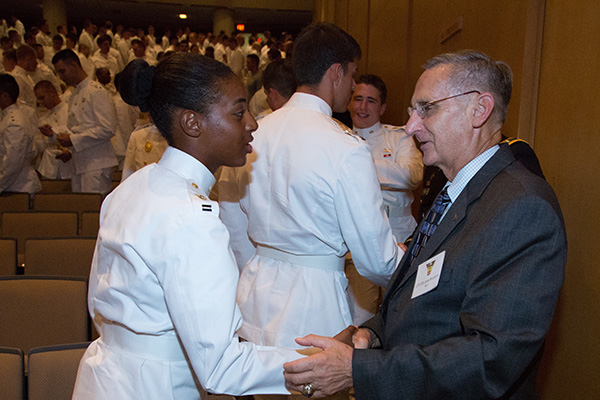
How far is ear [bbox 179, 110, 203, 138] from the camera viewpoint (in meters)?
1.35

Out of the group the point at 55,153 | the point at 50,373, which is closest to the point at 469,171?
the point at 50,373

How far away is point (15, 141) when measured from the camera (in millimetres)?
5391

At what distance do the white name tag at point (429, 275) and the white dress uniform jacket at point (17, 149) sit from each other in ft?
16.9

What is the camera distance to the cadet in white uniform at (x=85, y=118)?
209 inches

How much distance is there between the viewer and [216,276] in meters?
1.14

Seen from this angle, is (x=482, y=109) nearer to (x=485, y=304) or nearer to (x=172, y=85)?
(x=485, y=304)

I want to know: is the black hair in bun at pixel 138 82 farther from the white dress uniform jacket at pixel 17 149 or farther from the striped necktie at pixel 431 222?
the white dress uniform jacket at pixel 17 149

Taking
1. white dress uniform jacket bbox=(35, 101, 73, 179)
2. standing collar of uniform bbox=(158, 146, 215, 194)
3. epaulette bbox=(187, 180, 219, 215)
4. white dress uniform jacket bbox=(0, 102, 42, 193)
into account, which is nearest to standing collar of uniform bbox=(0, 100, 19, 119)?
white dress uniform jacket bbox=(0, 102, 42, 193)

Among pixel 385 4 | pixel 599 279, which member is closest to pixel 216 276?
pixel 599 279

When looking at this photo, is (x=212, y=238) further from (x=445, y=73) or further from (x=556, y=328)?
(x=556, y=328)

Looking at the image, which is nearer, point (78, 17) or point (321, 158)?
point (321, 158)

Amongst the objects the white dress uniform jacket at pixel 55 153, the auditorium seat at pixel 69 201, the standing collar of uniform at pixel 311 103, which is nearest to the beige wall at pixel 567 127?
the standing collar of uniform at pixel 311 103

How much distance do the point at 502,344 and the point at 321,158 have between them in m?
1.02

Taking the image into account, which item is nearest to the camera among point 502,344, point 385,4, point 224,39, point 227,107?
point 502,344
